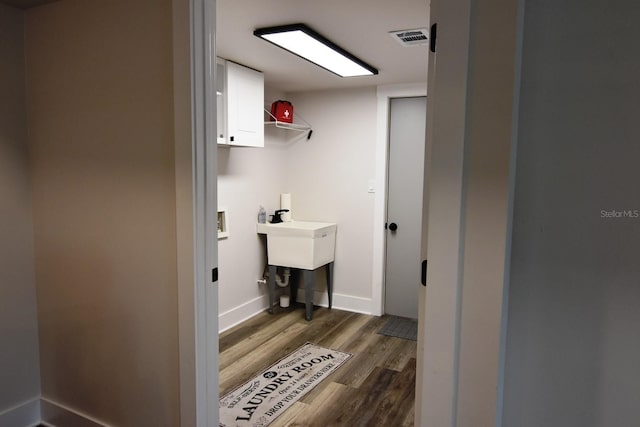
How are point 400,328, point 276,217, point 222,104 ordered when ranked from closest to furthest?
point 222,104 → point 400,328 → point 276,217

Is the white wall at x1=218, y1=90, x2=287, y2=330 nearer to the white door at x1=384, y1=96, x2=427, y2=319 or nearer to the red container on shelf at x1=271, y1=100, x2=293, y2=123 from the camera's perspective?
the red container on shelf at x1=271, y1=100, x2=293, y2=123

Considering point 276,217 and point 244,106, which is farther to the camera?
point 276,217

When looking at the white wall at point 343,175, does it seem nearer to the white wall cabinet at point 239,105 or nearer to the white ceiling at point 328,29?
the white ceiling at point 328,29

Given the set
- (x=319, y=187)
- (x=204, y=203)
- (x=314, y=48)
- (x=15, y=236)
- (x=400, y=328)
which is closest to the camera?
(x=204, y=203)

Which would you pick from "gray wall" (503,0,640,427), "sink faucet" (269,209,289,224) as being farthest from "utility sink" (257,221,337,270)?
"gray wall" (503,0,640,427)

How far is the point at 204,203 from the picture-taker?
1.62m

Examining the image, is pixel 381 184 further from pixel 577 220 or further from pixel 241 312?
pixel 577 220

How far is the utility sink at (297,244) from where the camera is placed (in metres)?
3.77

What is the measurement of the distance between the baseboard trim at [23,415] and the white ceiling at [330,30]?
2.28 meters

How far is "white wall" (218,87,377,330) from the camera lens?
3809 mm

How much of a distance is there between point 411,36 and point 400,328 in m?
2.50

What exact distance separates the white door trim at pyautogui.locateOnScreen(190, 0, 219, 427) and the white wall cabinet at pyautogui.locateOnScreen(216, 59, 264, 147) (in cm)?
162

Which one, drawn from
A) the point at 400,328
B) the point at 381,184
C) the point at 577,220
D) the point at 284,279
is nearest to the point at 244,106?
the point at 381,184

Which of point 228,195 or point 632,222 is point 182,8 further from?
point 228,195
